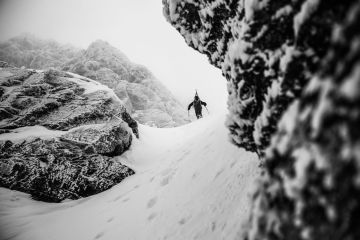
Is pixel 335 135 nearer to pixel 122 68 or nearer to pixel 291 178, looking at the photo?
pixel 291 178

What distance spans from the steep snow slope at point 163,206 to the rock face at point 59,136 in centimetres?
48

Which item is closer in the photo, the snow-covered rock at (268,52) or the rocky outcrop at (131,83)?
the snow-covered rock at (268,52)

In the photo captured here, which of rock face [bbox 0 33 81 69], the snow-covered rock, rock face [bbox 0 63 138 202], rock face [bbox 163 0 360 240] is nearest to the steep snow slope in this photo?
rock face [bbox 0 63 138 202]

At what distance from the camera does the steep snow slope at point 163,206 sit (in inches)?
144

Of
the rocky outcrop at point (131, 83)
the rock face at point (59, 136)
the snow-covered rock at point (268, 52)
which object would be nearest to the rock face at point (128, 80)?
the rocky outcrop at point (131, 83)

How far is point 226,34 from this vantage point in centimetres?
290

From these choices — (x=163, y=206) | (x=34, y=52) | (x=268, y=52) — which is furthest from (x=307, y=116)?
(x=34, y=52)

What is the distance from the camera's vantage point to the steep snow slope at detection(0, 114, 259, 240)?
12.0 feet

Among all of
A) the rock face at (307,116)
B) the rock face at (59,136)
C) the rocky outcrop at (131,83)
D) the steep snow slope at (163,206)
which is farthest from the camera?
the rocky outcrop at (131,83)

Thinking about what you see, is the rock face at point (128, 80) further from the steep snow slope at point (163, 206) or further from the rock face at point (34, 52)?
the steep snow slope at point (163, 206)

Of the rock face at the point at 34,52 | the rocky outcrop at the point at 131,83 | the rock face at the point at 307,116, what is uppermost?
the rock face at the point at 34,52

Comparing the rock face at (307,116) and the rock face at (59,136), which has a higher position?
the rock face at (59,136)

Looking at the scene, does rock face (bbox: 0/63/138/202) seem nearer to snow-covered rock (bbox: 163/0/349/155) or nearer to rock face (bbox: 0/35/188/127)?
snow-covered rock (bbox: 163/0/349/155)

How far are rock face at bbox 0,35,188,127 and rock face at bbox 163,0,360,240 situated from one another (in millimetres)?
30894
